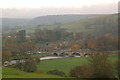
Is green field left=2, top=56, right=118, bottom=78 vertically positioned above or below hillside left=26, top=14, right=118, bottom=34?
below

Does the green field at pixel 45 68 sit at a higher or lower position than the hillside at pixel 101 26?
lower

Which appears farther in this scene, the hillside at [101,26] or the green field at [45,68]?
the hillside at [101,26]

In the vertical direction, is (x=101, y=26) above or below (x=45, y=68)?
above

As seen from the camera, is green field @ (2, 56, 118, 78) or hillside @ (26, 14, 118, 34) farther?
hillside @ (26, 14, 118, 34)

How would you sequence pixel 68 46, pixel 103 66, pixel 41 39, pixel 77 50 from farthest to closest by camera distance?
1. pixel 41 39
2. pixel 68 46
3. pixel 77 50
4. pixel 103 66

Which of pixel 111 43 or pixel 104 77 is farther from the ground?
pixel 111 43

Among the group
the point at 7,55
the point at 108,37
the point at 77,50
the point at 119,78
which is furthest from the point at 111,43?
the point at 77,50

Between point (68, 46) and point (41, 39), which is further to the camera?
point (41, 39)

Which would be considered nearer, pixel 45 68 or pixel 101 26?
pixel 45 68

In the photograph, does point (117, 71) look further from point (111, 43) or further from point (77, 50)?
point (77, 50)

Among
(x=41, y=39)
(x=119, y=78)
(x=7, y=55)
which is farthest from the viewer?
(x=41, y=39)
